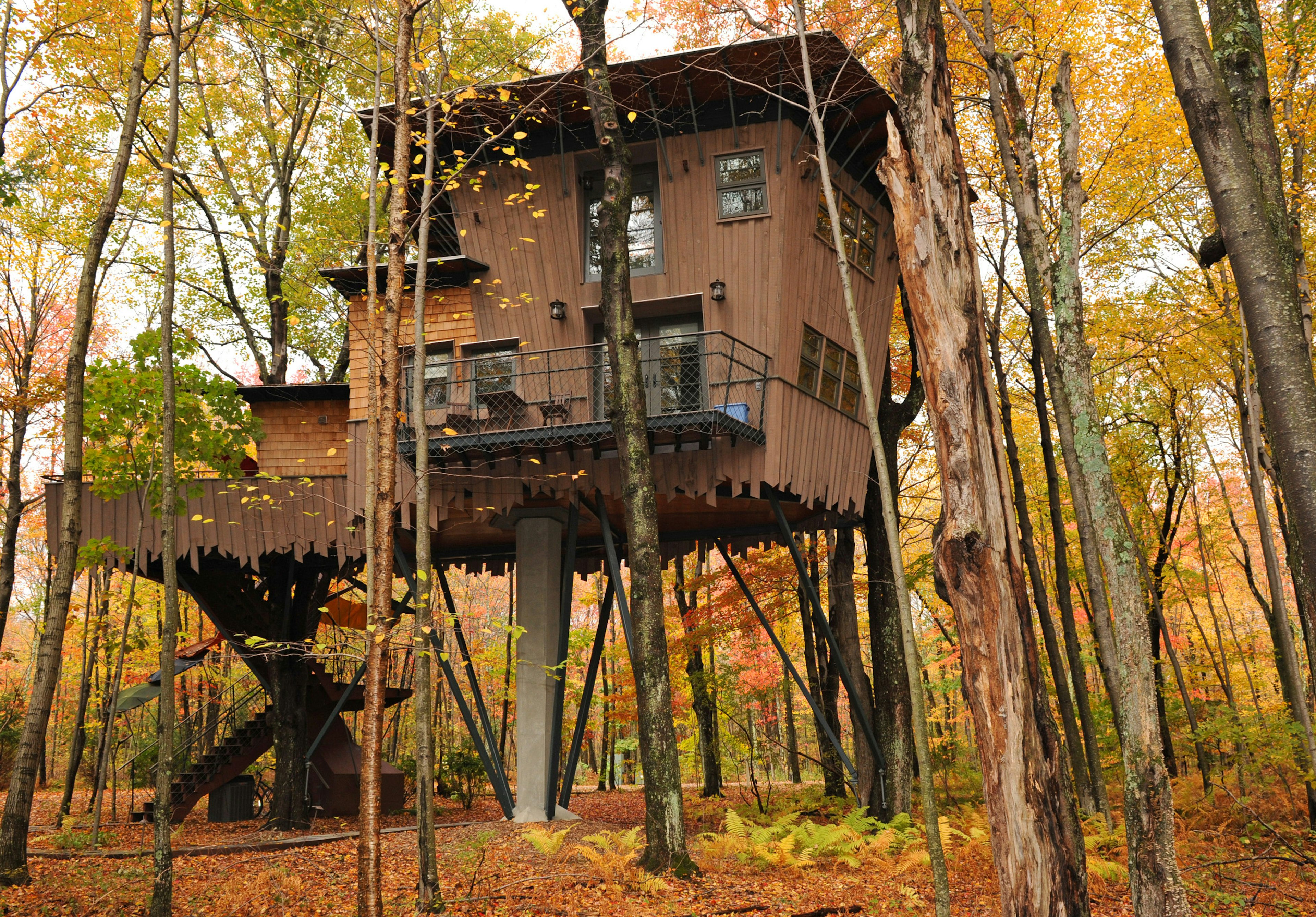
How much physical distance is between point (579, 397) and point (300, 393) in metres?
6.67

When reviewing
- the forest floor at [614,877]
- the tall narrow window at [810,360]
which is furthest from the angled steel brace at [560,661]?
the tall narrow window at [810,360]

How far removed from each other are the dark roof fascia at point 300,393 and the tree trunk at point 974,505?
13.4 metres

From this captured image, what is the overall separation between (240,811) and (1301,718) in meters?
21.2

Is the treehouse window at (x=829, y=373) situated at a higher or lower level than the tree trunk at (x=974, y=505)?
higher

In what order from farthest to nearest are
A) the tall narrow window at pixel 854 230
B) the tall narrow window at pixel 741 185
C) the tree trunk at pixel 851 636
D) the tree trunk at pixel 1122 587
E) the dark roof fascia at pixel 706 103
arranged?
1. the tree trunk at pixel 851 636
2. the tall narrow window at pixel 854 230
3. the tall narrow window at pixel 741 185
4. the dark roof fascia at pixel 706 103
5. the tree trunk at pixel 1122 587

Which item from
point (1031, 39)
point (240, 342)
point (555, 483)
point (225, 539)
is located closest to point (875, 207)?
point (1031, 39)

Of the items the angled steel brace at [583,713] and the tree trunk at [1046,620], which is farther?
the angled steel brace at [583,713]

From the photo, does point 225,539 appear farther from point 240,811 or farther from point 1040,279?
point 1040,279

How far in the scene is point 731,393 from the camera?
14133mm

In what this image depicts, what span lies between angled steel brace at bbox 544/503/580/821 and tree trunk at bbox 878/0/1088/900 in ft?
31.0

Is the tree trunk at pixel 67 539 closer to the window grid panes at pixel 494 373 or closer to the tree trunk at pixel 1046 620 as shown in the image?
the window grid panes at pixel 494 373

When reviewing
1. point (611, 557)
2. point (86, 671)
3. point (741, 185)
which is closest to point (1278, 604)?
point (611, 557)

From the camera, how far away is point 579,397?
14.8 m

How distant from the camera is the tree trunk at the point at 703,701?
2189cm
